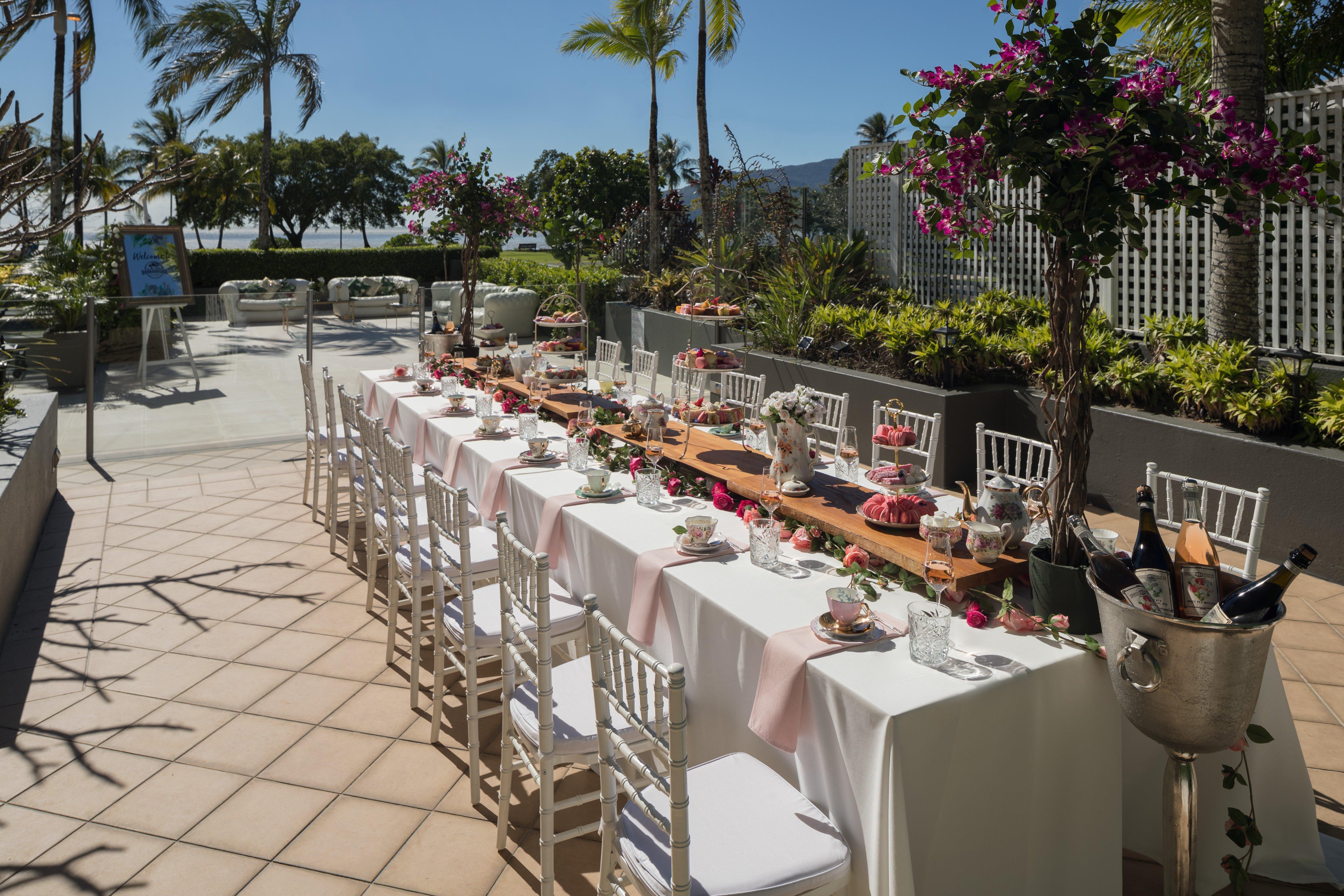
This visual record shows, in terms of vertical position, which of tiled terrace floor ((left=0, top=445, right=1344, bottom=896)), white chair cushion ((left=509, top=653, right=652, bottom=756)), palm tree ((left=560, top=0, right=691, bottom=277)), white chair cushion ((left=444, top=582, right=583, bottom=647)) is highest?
palm tree ((left=560, top=0, right=691, bottom=277))

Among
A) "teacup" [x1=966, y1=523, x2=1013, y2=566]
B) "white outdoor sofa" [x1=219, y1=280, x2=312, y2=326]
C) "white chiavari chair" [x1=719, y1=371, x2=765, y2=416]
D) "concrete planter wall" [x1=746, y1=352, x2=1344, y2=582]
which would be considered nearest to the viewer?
"teacup" [x1=966, y1=523, x2=1013, y2=566]

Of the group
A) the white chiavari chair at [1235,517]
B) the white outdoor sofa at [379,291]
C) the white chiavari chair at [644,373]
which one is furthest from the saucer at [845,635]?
the white outdoor sofa at [379,291]

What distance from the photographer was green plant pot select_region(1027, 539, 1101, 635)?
2.11 metres

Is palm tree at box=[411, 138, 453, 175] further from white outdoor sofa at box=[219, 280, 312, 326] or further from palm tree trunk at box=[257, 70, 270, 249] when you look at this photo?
white outdoor sofa at box=[219, 280, 312, 326]

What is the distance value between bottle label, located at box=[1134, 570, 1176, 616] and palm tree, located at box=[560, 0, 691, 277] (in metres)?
10.5

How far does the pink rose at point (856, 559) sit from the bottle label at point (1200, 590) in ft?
2.67

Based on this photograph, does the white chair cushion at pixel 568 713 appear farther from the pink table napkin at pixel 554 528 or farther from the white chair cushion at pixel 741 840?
the pink table napkin at pixel 554 528

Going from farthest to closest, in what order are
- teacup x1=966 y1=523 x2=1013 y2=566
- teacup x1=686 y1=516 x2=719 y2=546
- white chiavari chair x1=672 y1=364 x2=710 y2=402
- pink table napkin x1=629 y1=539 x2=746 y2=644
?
white chiavari chair x1=672 y1=364 x2=710 y2=402 < teacup x1=686 y1=516 x2=719 y2=546 < pink table napkin x1=629 y1=539 x2=746 y2=644 < teacup x1=966 y1=523 x2=1013 y2=566

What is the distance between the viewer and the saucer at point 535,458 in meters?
3.87

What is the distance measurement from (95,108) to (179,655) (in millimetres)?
19439

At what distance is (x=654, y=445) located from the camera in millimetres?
3814

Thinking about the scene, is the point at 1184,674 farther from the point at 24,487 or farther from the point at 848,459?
the point at 24,487

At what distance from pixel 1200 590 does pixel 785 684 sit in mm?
897

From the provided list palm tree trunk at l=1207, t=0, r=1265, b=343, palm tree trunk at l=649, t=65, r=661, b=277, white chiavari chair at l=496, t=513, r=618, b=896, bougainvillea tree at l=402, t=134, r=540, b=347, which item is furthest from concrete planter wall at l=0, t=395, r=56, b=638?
palm tree trunk at l=649, t=65, r=661, b=277
